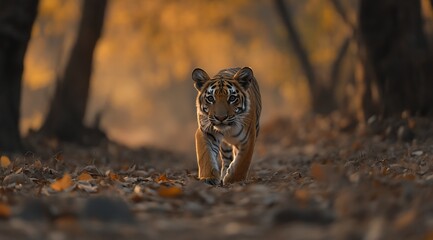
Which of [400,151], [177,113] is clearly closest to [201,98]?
[400,151]

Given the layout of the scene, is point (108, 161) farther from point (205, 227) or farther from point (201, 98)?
point (205, 227)

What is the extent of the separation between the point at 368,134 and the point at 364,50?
1515mm

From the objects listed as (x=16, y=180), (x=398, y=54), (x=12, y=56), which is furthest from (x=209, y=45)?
(x=16, y=180)

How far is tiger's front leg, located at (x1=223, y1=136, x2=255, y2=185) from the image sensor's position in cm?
800

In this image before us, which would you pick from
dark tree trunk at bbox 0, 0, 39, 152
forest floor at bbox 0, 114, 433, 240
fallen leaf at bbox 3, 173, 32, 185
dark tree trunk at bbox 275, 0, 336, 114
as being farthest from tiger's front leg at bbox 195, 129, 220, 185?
dark tree trunk at bbox 275, 0, 336, 114

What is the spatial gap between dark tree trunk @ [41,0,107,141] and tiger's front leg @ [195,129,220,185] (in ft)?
26.8

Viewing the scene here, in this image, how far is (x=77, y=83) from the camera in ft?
54.4

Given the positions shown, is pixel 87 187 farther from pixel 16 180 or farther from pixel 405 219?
pixel 405 219

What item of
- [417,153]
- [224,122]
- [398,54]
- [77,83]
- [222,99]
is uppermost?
[398,54]

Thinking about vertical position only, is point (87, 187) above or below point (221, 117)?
below

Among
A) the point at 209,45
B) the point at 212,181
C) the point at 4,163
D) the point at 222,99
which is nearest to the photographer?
the point at 212,181

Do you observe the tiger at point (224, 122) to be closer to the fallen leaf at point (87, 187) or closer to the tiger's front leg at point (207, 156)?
the tiger's front leg at point (207, 156)

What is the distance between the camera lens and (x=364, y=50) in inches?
537

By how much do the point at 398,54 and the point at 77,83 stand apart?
7.16m
